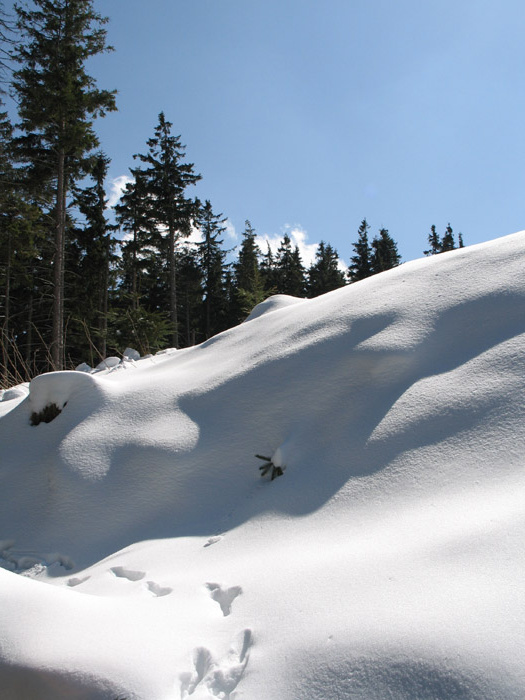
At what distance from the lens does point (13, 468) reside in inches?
145

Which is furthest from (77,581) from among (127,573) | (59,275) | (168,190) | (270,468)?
(168,190)

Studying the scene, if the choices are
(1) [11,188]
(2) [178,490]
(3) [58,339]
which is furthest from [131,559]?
(1) [11,188]

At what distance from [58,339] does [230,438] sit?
920 centimetres

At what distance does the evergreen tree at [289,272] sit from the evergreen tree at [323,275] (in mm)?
829

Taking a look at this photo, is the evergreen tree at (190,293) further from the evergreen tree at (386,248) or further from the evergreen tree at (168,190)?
the evergreen tree at (386,248)

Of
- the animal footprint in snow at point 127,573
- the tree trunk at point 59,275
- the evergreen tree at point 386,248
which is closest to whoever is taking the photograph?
the animal footprint in snow at point 127,573

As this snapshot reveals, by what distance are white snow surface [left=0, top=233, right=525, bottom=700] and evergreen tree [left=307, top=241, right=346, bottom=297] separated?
30000 millimetres

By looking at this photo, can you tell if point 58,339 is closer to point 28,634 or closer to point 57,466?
point 57,466

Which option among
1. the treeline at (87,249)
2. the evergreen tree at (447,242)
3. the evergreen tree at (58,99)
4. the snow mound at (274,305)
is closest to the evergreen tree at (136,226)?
the treeline at (87,249)

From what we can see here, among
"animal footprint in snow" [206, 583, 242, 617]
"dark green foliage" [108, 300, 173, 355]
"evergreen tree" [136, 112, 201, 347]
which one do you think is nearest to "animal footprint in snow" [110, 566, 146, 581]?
"animal footprint in snow" [206, 583, 242, 617]

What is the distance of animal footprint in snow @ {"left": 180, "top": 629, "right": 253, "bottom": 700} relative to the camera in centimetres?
137

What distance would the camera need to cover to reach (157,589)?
204 centimetres

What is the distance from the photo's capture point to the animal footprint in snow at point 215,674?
4.48 ft

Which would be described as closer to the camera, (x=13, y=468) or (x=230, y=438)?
(x=230, y=438)
